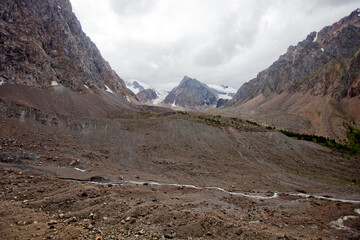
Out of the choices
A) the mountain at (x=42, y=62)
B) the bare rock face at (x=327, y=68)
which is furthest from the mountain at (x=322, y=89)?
the mountain at (x=42, y=62)

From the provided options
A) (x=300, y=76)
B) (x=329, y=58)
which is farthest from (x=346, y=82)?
(x=300, y=76)

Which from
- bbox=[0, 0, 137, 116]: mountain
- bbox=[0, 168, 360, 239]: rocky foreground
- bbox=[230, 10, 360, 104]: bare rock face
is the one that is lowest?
bbox=[0, 168, 360, 239]: rocky foreground

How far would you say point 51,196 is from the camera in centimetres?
1475

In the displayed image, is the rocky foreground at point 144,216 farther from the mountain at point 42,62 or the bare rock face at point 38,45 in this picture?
the bare rock face at point 38,45

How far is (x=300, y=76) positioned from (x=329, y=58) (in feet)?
68.8

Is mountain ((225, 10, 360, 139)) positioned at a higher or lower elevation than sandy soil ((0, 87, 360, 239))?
higher

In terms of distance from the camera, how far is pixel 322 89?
104 m

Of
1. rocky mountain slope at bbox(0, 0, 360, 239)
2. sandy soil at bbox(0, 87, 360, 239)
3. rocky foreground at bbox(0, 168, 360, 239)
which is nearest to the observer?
rocky foreground at bbox(0, 168, 360, 239)

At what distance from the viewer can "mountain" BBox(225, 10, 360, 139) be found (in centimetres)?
7975

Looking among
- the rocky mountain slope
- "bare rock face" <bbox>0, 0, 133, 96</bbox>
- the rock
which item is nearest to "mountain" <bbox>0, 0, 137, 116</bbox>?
"bare rock face" <bbox>0, 0, 133, 96</bbox>

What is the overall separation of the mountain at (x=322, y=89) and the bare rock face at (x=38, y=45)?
83.0 meters

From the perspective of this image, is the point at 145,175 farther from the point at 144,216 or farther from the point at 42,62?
the point at 42,62

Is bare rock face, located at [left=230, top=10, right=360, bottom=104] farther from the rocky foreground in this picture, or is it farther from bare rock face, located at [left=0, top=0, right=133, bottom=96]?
bare rock face, located at [left=0, top=0, right=133, bottom=96]

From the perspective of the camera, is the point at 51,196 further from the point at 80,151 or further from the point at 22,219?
the point at 80,151
